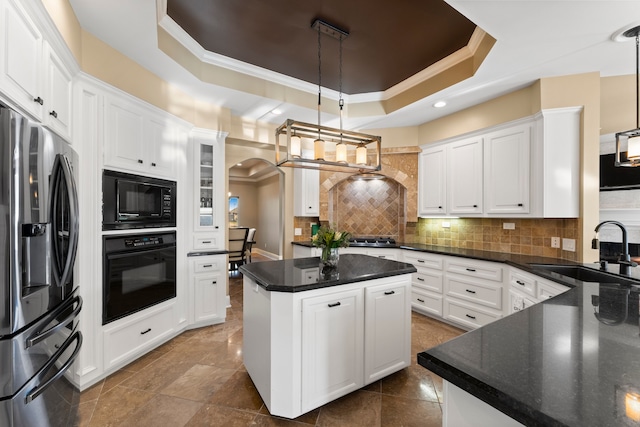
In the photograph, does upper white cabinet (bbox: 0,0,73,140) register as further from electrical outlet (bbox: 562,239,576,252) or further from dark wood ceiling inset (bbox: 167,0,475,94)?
electrical outlet (bbox: 562,239,576,252)

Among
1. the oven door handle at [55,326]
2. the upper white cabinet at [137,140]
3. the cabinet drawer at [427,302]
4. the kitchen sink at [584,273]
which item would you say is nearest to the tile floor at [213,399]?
the oven door handle at [55,326]

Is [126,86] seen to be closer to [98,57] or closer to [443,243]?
[98,57]

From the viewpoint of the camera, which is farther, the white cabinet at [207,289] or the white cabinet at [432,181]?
the white cabinet at [432,181]

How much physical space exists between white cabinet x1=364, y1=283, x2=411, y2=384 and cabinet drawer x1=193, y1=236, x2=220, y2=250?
87.7 inches

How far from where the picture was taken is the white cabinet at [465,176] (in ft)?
11.5

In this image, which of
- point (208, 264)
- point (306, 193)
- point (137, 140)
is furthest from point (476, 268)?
point (137, 140)

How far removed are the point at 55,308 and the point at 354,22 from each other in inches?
114

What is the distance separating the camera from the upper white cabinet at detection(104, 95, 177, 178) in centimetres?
242

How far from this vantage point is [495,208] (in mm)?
3314

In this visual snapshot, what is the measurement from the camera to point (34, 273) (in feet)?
4.12

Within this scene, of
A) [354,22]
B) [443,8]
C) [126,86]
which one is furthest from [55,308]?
[443,8]

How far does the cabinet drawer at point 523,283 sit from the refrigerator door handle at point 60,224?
3387mm

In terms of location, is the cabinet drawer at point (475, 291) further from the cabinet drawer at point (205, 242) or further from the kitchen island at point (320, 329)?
the cabinet drawer at point (205, 242)

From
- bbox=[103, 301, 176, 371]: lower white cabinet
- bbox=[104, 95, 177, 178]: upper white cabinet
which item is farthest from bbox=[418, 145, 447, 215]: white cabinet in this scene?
bbox=[103, 301, 176, 371]: lower white cabinet
